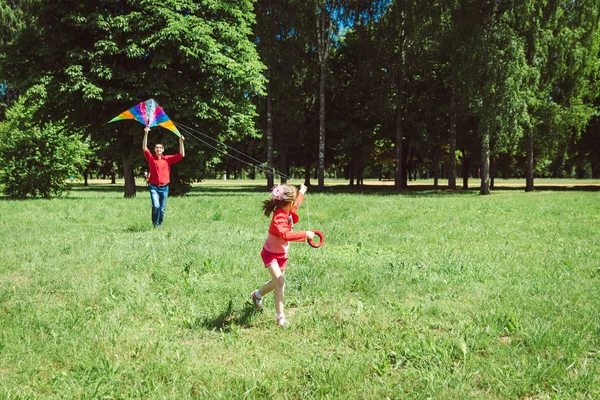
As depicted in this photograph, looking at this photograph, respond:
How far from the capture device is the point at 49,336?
455cm

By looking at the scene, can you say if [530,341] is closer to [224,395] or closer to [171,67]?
[224,395]

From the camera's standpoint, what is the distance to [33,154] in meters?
23.4

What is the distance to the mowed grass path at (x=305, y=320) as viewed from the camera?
11.9 feet

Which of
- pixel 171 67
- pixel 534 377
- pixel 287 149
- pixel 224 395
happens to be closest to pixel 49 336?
pixel 224 395

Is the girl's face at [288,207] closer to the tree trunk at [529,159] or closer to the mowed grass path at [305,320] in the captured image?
the mowed grass path at [305,320]

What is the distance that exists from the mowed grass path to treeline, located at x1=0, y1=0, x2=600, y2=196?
1017 cm

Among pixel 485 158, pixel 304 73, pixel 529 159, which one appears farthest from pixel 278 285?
pixel 529 159

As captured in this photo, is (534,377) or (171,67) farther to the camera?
(171,67)

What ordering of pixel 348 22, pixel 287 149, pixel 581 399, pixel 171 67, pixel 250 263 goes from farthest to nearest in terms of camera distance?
pixel 287 149 < pixel 348 22 < pixel 171 67 < pixel 250 263 < pixel 581 399

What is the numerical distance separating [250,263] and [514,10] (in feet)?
88.8

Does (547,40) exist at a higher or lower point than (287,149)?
higher

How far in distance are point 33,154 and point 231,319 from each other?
2335 centimetres

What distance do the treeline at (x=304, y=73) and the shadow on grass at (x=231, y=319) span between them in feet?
40.6

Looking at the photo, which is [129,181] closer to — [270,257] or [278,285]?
[270,257]
